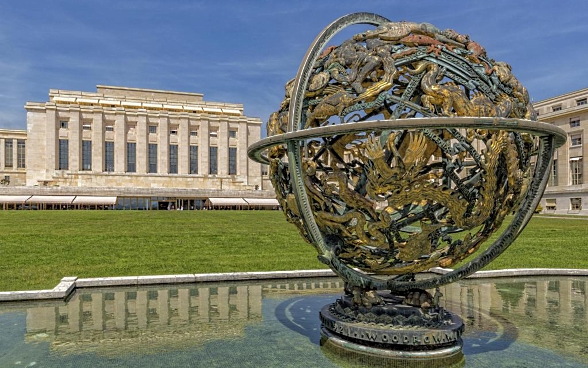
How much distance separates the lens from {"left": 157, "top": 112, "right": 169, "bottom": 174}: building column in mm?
76250

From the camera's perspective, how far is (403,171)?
19.1 feet

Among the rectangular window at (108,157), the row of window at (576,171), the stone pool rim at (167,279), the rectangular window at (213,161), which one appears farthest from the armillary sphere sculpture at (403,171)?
the rectangular window at (213,161)

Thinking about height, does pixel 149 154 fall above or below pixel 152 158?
above

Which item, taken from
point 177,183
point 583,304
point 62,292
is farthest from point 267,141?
point 177,183

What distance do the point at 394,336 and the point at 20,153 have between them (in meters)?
87.6

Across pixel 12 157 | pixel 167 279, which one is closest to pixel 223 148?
pixel 12 157

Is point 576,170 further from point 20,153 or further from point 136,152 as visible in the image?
point 20,153

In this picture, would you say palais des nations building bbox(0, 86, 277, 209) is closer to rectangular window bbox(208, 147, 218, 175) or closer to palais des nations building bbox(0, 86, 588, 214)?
rectangular window bbox(208, 147, 218, 175)

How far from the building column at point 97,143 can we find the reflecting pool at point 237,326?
2687 inches

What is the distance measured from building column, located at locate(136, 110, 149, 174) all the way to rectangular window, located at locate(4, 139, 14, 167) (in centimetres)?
2278

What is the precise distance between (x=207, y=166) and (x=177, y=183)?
6.21 meters

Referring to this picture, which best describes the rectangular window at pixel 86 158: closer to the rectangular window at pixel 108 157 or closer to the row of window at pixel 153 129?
the rectangular window at pixel 108 157

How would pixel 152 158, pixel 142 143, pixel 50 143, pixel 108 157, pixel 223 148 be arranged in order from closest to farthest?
pixel 50 143, pixel 108 157, pixel 142 143, pixel 152 158, pixel 223 148

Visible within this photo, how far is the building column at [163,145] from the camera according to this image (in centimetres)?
7625
